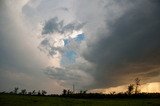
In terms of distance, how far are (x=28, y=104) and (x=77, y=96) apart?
31.1 meters

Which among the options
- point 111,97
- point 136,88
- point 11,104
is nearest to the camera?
point 11,104

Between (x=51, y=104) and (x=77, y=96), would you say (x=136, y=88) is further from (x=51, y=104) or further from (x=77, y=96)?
(x=51, y=104)

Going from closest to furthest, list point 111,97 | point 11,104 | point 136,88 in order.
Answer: point 11,104
point 111,97
point 136,88

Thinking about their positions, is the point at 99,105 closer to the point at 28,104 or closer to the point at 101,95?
the point at 28,104

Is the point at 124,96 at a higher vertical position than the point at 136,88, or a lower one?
lower

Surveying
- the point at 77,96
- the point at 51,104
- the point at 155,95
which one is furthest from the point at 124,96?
the point at 51,104

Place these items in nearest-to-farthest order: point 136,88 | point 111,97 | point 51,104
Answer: point 51,104 < point 111,97 < point 136,88

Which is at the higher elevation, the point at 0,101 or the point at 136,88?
the point at 136,88

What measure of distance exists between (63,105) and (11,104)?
10.8 metres

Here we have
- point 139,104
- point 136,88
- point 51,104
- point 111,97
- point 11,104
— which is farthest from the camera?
point 136,88

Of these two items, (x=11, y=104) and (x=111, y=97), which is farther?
(x=111, y=97)

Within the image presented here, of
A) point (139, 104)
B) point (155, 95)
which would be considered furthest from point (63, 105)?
point (155, 95)

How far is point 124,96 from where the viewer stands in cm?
8644

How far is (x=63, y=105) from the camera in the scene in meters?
56.9
